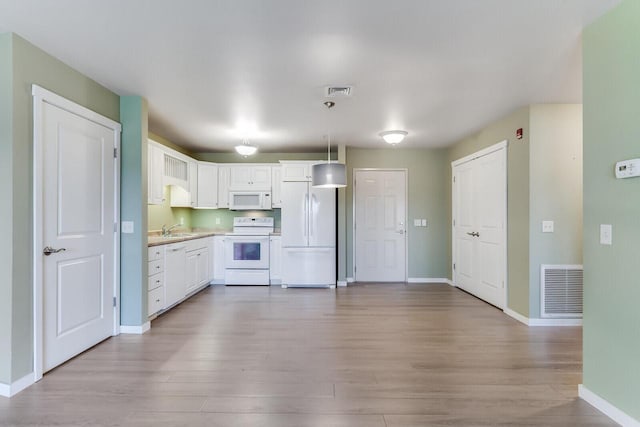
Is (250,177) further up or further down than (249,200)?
further up

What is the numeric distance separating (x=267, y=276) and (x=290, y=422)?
13.0 feet

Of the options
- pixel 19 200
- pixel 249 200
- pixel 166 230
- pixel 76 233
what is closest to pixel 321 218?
pixel 249 200

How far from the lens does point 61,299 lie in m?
2.72

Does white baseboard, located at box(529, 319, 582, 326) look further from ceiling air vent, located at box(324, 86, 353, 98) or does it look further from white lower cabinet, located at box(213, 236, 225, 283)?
white lower cabinet, located at box(213, 236, 225, 283)

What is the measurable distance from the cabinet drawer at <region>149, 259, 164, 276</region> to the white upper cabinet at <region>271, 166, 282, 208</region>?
8.00 ft

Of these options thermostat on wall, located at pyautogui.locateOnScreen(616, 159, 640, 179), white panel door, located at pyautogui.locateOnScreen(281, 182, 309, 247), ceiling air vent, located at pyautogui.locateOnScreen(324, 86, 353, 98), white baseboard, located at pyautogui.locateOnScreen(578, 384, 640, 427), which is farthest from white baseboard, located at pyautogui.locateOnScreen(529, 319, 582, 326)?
white panel door, located at pyautogui.locateOnScreen(281, 182, 309, 247)

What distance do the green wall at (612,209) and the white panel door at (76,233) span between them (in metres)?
3.81

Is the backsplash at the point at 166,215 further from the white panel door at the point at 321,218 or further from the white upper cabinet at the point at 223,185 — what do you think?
the white panel door at the point at 321,218

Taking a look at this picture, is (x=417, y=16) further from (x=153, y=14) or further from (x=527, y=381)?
(x=527, y=381)

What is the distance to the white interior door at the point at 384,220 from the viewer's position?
20.5ft

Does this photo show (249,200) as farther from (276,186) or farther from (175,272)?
(175,272)

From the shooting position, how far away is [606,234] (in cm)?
210

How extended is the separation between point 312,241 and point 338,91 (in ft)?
9.80

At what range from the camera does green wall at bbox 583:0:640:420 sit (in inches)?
75.6
